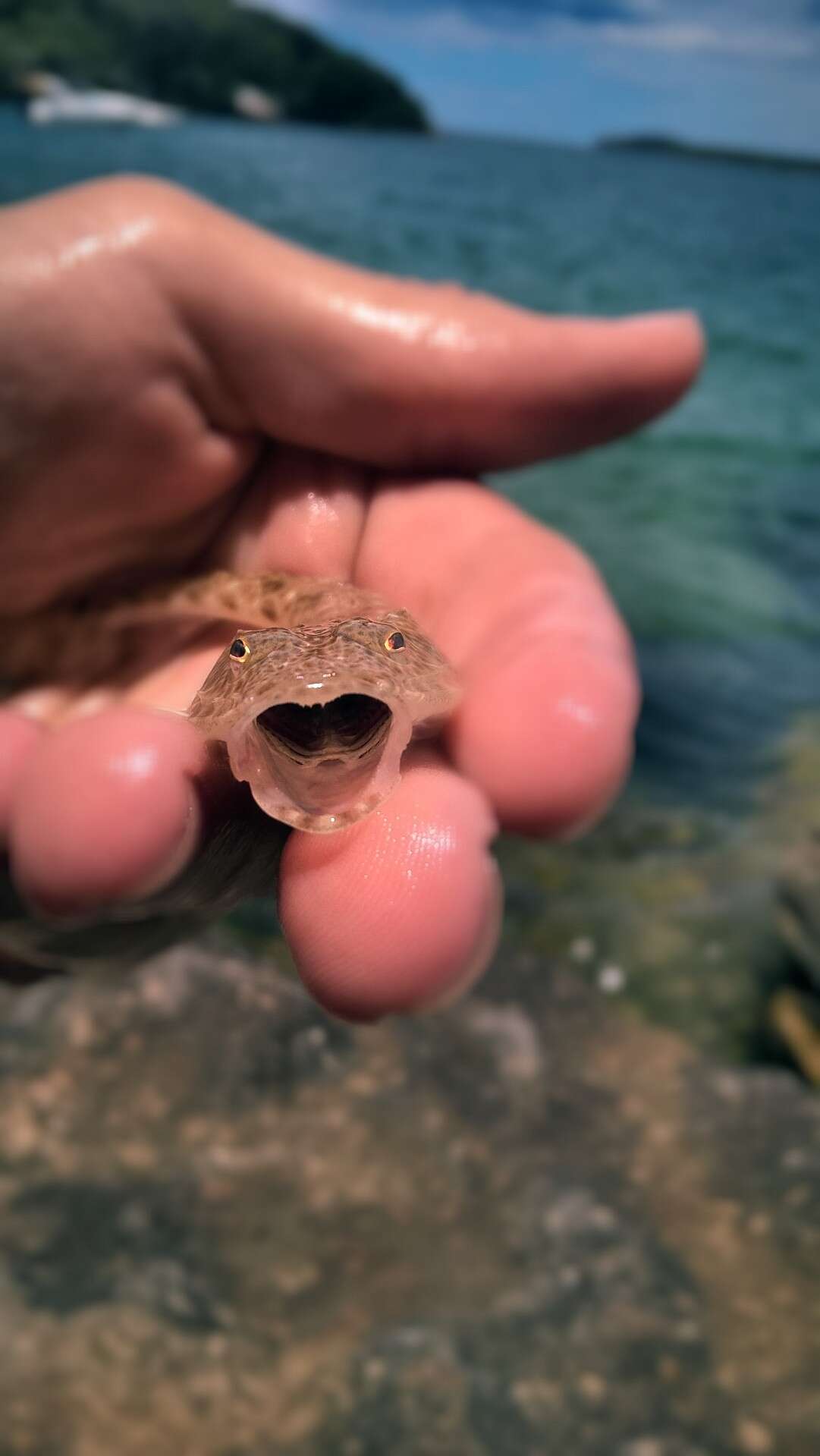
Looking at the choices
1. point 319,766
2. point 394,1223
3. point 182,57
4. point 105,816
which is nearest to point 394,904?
point 319,766

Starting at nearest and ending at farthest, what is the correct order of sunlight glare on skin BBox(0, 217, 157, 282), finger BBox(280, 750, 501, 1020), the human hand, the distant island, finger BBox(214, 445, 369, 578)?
finger BBox(280, 750, 501, 1020), the human hand, finger BBox(214, 445, 369, 578), sunlight glare on skin BBox(0, 217, 157, 282), the distant island

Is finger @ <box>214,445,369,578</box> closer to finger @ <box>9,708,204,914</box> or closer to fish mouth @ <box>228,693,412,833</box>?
fish mouth @ <box>228,693,412,833</box>

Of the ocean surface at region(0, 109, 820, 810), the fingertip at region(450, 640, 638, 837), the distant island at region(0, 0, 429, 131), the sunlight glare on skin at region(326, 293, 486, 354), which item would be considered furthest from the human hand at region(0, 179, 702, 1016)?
the distant island at region(0, 0, 429, 131)

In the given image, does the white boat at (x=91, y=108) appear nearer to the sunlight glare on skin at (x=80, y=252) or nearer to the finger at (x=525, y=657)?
the sunlight glare on skin at (x=80, y=252)

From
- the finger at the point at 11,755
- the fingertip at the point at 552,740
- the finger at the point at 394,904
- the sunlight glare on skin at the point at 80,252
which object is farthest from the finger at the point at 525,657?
the sunlight glare on skin at the point at 80,252

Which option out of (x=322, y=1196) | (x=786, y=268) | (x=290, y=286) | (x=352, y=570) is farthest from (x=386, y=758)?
(x=786, y=268)
